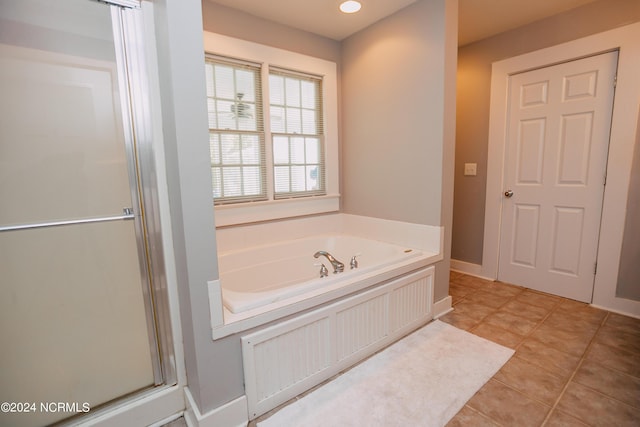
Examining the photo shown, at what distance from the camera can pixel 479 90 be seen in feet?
9.78

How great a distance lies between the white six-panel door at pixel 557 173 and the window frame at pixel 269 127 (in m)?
1.72

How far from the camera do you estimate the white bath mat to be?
141 centimetres

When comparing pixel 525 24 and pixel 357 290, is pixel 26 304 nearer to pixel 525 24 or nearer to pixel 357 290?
pixel 357 290

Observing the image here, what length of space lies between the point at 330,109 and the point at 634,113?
2.33m

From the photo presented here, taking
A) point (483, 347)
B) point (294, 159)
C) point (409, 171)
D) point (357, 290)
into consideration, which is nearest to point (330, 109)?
point (294, 159)

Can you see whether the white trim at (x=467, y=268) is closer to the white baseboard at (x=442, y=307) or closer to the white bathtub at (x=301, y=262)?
the white baseboard at (x=442, y=307)

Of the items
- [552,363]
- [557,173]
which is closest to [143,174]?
[552,363]

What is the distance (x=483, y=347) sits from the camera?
1.95 metres

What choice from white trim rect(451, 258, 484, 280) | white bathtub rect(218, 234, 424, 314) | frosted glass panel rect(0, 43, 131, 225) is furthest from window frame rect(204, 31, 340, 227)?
white trim rect(451, 258, 484, 280)

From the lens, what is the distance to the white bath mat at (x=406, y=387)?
141cm

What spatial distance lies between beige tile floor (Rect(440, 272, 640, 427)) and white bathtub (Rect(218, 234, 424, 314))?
2.47 feet

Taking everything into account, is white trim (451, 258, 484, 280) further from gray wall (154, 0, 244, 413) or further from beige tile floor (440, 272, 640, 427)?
gray wall (154, 0, 244, 413)

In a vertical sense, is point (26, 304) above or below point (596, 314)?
above

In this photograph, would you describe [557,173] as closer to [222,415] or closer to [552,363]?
[552,363]
